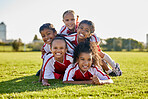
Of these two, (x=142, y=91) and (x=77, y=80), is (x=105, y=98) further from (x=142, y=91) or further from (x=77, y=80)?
(x=77, y=80)

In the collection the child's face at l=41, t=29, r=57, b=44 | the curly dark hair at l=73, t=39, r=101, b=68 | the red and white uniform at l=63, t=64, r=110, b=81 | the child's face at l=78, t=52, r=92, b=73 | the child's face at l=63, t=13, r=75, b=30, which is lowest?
the red and white uniform at l=63, t=64, r=110, b=81

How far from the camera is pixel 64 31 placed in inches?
190

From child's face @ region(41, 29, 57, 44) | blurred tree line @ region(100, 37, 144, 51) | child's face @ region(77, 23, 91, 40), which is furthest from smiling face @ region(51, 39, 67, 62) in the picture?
blurred tree line @ region(100, 37, 144, 51)

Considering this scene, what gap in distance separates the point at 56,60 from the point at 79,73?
61 centimetres

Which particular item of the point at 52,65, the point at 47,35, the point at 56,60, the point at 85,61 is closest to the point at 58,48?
the point at 56,60

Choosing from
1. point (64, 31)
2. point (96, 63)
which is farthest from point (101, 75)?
point (64, 31)

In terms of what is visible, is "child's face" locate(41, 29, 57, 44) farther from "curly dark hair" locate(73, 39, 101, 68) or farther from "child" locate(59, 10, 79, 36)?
"curly dark hair" locate(73, 39, 101, 68)

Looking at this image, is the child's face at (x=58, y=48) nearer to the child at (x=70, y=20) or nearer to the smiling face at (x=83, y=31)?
the smiling face at (x=83, y=31)

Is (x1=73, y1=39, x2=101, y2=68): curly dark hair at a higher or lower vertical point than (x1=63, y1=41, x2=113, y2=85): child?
higher

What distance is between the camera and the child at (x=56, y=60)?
3.56m

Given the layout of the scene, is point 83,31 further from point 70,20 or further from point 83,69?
point 83,69

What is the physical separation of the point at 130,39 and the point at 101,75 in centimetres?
3289

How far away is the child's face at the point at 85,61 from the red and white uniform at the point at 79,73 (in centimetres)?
13

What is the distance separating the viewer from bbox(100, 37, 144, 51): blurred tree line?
32781 millimetres
